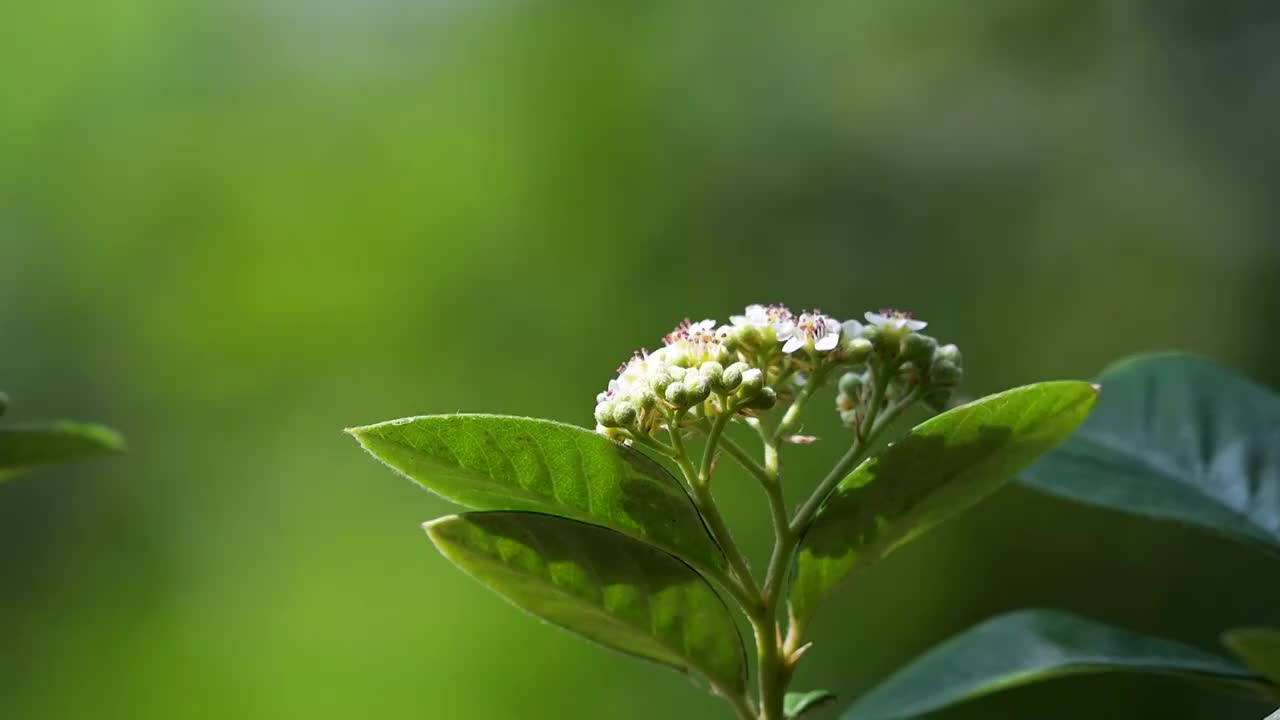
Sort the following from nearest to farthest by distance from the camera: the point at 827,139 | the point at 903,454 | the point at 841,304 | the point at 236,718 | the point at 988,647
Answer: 1. the point at 903,454
2. the point at 988,647
3. the point at 236,718
4. the point at 841,304
5. the point at 827,139

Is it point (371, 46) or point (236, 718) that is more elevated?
point (371, 46)

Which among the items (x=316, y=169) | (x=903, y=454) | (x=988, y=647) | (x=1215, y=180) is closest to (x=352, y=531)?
(x=316, y=169)

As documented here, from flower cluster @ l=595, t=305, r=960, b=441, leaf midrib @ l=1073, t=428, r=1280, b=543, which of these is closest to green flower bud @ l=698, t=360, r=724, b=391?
A: flower cluster @ l=595, t=305, r=960, b=441

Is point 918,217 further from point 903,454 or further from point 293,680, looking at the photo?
point 903,454

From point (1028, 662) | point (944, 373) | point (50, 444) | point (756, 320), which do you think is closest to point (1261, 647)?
point (1028, 662)

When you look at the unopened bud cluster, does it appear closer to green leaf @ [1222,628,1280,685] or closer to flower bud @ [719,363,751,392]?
flower bud @ [719,363,751,392]

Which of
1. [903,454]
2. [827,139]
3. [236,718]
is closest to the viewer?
[903,454]
